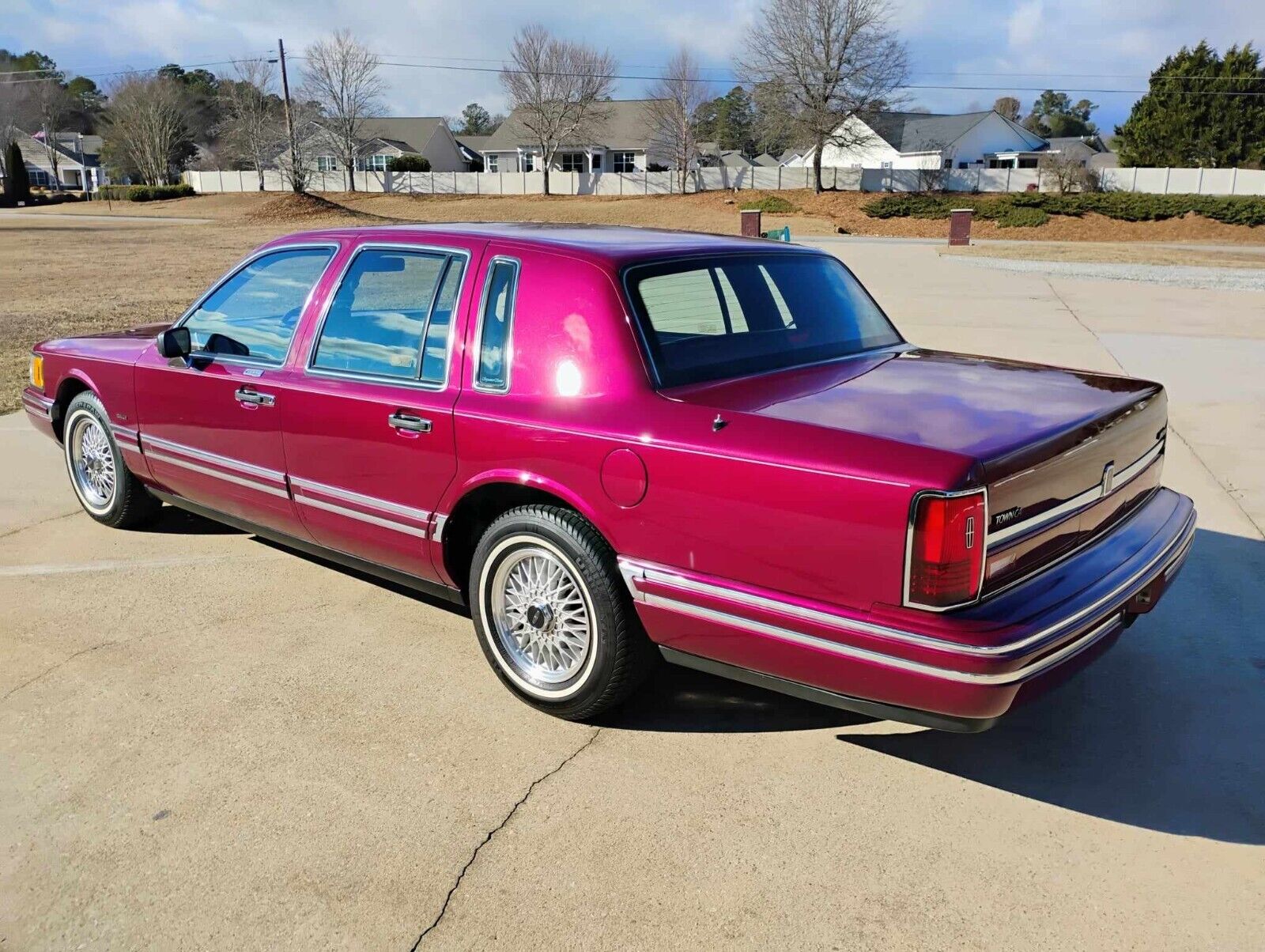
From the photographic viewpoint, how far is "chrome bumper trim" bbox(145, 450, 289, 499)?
4492mm

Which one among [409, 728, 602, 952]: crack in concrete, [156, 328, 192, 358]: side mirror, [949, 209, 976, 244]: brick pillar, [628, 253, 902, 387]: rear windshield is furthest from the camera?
[949, 209, 976, 244]: brick pillar

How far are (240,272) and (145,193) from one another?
63.1 metres

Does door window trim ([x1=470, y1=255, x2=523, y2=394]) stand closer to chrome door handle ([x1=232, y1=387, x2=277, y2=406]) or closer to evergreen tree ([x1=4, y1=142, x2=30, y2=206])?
chrome door handle ([x1=232, y1=387, x2=277, y2=406])

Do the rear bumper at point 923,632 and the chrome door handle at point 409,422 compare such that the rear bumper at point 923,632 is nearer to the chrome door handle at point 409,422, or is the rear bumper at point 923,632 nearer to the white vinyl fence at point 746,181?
the chrome door handle at point 409,422

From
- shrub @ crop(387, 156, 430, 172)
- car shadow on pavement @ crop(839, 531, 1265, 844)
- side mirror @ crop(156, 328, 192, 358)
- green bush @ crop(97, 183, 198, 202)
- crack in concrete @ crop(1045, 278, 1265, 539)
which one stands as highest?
shrub @ crop(387, 156, 430, 172)

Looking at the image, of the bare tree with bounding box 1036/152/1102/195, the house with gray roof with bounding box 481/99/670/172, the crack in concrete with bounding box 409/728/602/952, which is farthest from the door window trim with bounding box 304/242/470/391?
the house with gray roof with bounding box 481/99/670/172

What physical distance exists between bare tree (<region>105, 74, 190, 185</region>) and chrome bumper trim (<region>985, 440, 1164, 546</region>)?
79382mm

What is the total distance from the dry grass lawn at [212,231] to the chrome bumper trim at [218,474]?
4790 millimetres

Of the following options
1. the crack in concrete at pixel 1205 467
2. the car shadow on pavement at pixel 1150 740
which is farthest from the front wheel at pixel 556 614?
the crack in concrete at pixel 1205 467

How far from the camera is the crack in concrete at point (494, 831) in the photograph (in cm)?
265

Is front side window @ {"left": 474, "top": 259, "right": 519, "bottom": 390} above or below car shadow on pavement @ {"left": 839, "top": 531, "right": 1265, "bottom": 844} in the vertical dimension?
above

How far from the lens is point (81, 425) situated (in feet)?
18.7

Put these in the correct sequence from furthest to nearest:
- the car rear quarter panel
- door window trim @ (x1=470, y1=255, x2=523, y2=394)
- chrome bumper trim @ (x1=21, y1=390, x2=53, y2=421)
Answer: chrome bumper trim @ (x1=21, y1=390, x2=53, y2=421), door window trim @ (x1=470, y1=255, x2=523, y2=394), the car rear quarter panel

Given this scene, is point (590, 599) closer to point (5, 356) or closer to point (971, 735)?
point (971, 735)
